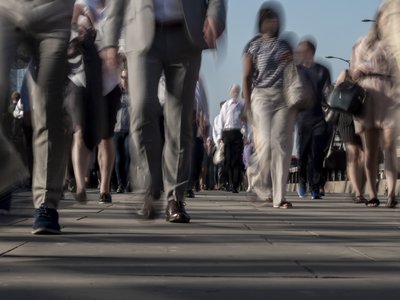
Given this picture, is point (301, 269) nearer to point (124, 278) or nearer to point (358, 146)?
point (124, 278)

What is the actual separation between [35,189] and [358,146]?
292 inches

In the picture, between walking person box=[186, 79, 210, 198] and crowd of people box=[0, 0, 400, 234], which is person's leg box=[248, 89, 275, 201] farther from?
walking person box=[186, 79, 210, 198]

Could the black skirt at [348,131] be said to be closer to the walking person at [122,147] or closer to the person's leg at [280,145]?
the person's leg at [280,145]

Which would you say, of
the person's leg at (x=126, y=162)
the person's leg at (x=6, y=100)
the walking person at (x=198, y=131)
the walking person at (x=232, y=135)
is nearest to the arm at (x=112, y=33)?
the person's leg at (x=6, y=100)

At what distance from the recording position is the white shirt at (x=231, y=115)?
774 inches

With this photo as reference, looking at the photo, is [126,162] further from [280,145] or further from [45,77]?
[45,77]

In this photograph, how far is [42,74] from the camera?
20.3 feet

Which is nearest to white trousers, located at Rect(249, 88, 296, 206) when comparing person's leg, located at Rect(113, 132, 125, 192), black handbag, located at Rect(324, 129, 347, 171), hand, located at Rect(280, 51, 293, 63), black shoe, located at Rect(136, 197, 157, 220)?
hand, located at Rect(280, 51, 293, 63)

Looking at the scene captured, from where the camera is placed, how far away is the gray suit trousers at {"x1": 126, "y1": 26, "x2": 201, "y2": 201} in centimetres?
757

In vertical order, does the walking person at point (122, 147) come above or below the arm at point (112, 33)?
below

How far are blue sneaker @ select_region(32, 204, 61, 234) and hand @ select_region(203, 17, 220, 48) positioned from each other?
5.97 feet

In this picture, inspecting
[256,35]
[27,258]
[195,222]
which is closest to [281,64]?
[256,35]

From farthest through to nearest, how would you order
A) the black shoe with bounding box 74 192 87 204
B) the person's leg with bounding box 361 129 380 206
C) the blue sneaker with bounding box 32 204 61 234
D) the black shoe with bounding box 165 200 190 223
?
the person's leg with bounding box 361 129 380 206, the black shoe with bounding box 74 192 87 204, the black shoe with bounding box 165 200 190 223, the blue sneaker with bounding box 32 204 61 234

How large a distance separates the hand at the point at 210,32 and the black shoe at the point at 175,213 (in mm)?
1157
